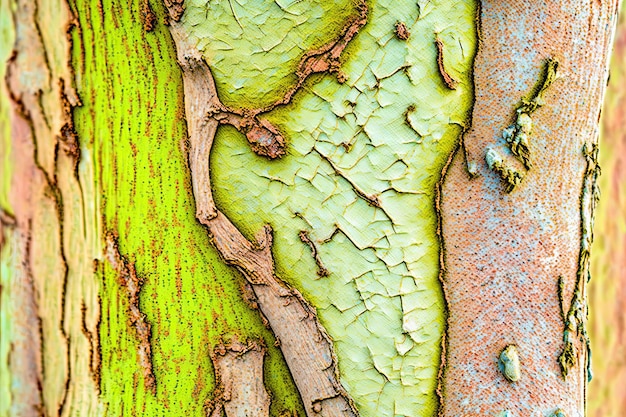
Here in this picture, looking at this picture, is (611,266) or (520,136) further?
(611,266)

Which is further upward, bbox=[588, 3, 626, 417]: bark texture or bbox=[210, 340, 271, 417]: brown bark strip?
bbox=[588, 3, 626, 417]: bark texture

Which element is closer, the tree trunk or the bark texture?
the tree trunk

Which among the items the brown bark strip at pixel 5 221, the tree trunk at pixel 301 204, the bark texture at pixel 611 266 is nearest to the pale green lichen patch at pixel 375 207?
the tree trunk at pixel 301 204

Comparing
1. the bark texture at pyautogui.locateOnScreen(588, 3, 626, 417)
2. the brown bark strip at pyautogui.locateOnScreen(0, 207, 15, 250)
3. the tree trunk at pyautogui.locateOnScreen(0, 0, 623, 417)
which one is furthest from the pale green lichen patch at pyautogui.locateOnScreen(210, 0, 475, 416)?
the bark texture at pyautogui.locateOnScreen(588, 3, 626, 417)

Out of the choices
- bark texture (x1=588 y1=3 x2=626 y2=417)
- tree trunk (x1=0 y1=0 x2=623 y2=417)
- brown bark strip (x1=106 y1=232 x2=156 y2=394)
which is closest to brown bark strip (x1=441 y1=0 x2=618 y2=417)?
tree trunk (x1=0 y1=0 x2=623 y2=417)

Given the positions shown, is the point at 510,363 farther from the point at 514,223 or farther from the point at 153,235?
the point at 153,235

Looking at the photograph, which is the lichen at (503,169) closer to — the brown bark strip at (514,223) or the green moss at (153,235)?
the brown bark strip at (514,223)

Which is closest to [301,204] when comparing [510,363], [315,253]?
[315,253]

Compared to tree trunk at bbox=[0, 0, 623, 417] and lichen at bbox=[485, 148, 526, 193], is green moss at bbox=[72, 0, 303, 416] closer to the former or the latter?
tree trunk at bbox=[0, 0, 623, 417]

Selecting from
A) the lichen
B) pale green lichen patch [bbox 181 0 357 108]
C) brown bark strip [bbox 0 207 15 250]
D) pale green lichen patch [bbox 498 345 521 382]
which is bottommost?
pale green lichen patch [bbox 498 345 521 382]
